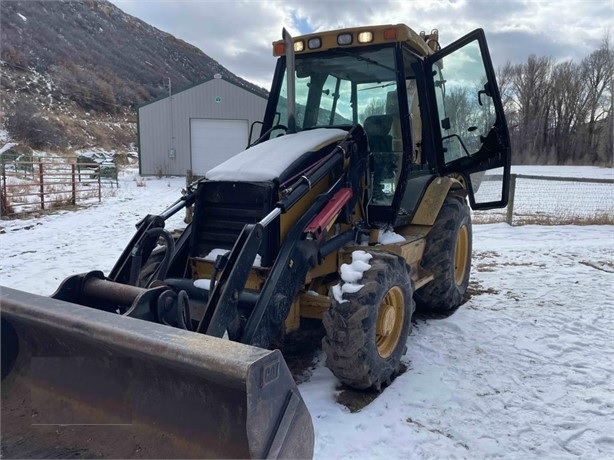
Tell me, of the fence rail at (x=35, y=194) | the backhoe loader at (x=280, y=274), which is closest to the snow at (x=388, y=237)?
the backhoe loader at (x=280, y=274)

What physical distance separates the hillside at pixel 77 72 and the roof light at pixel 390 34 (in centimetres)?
1963

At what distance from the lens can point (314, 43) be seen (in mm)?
4465

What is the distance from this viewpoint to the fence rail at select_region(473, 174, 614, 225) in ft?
36.4

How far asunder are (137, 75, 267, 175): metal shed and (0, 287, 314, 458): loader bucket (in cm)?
2082

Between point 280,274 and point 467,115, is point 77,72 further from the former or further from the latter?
point 280,274

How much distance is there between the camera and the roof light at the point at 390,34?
164 inches

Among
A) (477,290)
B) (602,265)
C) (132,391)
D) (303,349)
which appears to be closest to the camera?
(132,391)

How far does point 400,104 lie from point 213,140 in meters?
20.1

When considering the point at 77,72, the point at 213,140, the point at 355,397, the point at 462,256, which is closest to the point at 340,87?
the point at 462,256

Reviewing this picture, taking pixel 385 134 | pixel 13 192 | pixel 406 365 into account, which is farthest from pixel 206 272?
pixel 13 192

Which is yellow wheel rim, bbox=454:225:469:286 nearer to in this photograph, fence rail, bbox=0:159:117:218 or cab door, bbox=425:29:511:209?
cab door, bbox=425:29:511:209

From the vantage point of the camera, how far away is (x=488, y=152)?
4977mm

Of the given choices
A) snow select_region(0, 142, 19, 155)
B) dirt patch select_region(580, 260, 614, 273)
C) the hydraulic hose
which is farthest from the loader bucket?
snow select_region(0, 142, 19, 155)

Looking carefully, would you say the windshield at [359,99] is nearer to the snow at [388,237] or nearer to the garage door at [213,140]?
the snow at [388,237]
